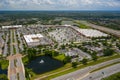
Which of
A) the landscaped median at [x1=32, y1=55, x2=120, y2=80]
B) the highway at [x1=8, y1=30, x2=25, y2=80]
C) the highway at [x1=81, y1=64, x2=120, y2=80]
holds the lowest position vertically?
the highway at [x1=8, y1=30, x2=25, y2=80]

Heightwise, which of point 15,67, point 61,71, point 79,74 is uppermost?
point 79,74

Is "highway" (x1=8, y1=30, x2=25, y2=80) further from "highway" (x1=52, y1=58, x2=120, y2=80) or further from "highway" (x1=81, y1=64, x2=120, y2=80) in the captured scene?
"highway" (x1=81, y1=64, x2=120, y2=80)

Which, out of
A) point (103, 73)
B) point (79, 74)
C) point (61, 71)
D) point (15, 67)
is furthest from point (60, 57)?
point (103, 73)

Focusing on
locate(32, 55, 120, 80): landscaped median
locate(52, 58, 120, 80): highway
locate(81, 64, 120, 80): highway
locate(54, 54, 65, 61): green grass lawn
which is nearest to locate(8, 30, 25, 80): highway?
locate(32, 55, 120, 80): landscaped median

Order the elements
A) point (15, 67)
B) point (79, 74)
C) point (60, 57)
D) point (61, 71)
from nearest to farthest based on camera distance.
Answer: point (79, 74), point (61, 71), point (15, 67), point (60, 57)

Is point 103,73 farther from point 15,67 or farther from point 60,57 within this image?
point 15,67

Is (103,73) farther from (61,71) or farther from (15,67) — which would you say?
(15,67)

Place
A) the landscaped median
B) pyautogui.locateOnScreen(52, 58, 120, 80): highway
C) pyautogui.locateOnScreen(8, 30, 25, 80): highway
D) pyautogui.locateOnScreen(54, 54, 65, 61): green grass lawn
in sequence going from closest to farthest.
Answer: pyautogui.locateOnScreen(52, 58, 120, 80): highway
the landscaped median
pyautogui.locateOnScreen(8, 30, 25, 80): highway
pyautogui.locateOnScreen(54, 54, 65, 61): green grass lawn

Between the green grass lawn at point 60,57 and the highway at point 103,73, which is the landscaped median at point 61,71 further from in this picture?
the green grass lawn at point 60,57

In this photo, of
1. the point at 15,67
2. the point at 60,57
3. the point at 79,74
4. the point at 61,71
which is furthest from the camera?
the point at 60,57

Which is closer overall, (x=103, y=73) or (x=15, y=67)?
(x=103, y=73)

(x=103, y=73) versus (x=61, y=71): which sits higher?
(x=103, y=73)

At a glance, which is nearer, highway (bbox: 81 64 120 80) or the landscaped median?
highway (bbox: 81 64 120 80)
